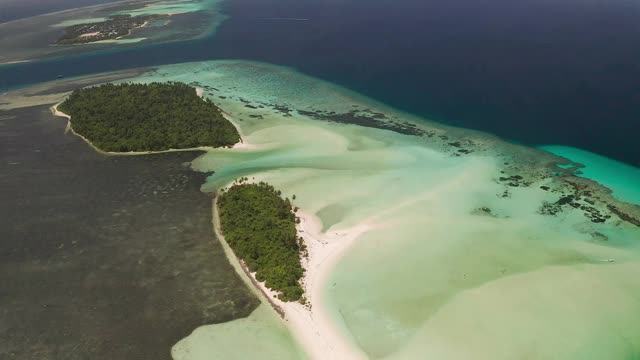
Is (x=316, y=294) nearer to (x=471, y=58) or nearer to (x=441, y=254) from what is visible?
(x=441, y=254)

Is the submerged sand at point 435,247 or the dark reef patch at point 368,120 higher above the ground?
the dark reef patch at point 368,120

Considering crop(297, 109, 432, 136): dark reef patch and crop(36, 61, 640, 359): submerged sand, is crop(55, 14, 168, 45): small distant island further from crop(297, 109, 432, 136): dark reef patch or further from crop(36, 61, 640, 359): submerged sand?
crop(297, 109, 432, 136): dark reef patch

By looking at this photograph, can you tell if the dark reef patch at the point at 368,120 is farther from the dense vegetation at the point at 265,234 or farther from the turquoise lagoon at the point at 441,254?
the dense vegetation at the point at 265,234

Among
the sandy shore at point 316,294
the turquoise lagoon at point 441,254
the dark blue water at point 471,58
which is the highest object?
the dark blue water at point 471,58

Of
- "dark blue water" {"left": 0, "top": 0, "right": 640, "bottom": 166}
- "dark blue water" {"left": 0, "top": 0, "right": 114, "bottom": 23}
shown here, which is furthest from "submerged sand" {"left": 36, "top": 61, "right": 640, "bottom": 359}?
"dark blue water" {"left": 0, "top": 0, "right": 114, "bottom": 23}

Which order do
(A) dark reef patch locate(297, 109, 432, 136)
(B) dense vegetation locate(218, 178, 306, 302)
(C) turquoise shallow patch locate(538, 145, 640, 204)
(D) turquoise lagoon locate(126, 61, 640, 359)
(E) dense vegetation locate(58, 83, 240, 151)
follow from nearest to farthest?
1. (D) turquoise lagoon locate(126, 61, 640, 359)
2. (B) dense vegetation locate(218, 178, 306, 302)
3. (C) turquoise shallow patch locate(538, 145, 640, 204)
4. (E) dense vegetation locate(58, 83, 240, 151)
5. (A) dark reef patch locate(297, 109, 432, 136)

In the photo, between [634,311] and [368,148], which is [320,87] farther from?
[634,311]

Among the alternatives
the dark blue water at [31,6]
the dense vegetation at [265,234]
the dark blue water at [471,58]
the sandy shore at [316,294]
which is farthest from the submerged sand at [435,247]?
the dark blue water at [31,6]
